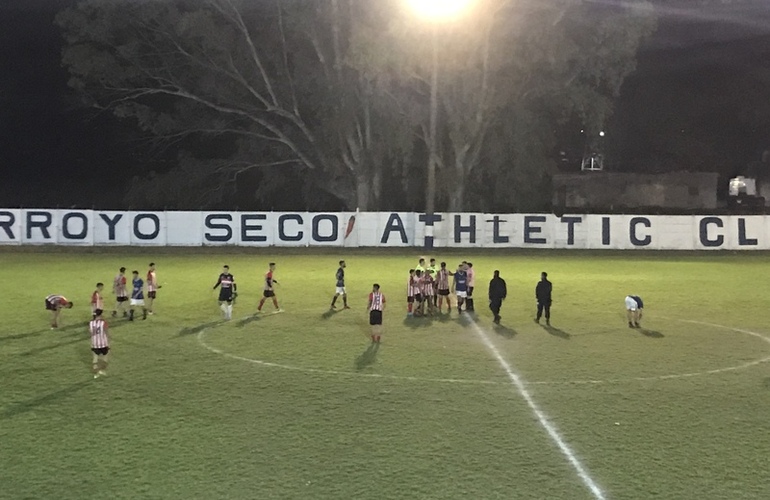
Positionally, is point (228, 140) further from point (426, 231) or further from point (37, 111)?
point (426, 231)

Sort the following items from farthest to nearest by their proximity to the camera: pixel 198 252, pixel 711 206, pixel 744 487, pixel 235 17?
pixel 711 206, pixel 235 17, pixel 198 252, pixel 744 487

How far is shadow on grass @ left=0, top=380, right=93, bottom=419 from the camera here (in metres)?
10.5

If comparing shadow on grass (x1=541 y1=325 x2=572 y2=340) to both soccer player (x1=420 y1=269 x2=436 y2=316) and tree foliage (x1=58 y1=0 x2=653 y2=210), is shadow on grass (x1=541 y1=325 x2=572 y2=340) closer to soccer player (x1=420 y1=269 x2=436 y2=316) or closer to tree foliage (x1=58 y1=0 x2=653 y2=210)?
soccer player (x1=420 y1=269 x2=436 y2=316)

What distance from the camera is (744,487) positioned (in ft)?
26.1

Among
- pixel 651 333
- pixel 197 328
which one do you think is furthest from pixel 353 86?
pixel 651 333

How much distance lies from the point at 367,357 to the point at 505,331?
4043mm

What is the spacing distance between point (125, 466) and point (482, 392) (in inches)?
213

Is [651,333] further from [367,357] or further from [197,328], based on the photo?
[197,328]

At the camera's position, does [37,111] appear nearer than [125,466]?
No

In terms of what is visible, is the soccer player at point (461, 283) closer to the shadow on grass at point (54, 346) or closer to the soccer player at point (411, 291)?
the soccer player at point (411, 291)

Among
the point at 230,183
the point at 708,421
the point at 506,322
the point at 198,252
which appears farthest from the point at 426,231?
the point at 708,421

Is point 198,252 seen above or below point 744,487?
above

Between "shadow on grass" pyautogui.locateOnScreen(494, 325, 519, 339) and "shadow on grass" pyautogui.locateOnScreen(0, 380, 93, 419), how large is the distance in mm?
8522

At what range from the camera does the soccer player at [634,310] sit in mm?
17312
